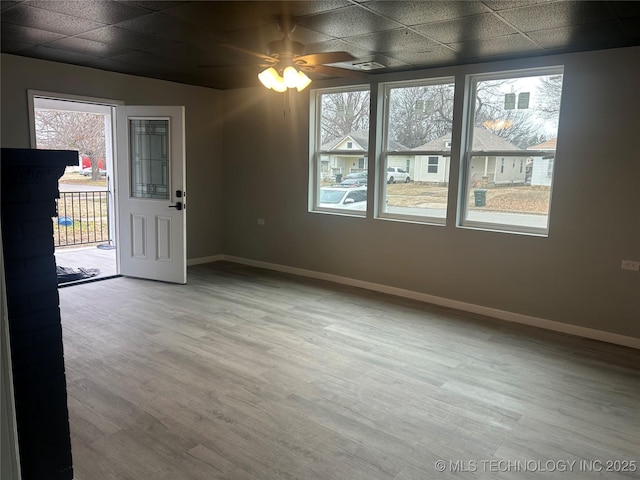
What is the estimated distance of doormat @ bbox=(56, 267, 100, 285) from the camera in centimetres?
566

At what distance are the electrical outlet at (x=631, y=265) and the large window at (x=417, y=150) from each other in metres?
1.71

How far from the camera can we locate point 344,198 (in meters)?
5.86

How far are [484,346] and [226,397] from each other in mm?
2177

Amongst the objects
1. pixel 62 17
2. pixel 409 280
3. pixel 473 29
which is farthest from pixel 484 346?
pixel 62 17

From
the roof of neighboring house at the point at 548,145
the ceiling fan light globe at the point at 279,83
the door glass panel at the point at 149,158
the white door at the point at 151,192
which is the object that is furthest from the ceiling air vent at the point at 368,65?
the door glass panel at the point at 149,158

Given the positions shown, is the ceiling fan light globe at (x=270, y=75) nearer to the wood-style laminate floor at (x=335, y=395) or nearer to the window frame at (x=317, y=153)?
the wood-style laminate floor at (x=335, y=395)

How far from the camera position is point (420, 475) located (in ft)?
7.43

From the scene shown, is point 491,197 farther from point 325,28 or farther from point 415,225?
point 325,28

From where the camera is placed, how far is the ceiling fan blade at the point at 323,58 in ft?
10.8

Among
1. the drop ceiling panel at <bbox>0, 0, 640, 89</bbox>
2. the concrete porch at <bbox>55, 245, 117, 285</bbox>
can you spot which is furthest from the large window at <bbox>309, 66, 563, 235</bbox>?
the concrete porch at <bbox>55, 245, 117, 285</bbox>

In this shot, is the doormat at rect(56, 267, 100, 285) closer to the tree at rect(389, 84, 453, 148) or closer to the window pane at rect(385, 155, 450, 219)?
the window pane at rect(385, 155, 450, 219)

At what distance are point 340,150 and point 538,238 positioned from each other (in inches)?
99.1

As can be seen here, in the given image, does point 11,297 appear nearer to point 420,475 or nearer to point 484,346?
point 420,475

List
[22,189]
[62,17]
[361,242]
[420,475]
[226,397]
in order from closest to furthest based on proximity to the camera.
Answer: [22,189]
[420,475]
[226,397]
[62,17]
[361,242]
